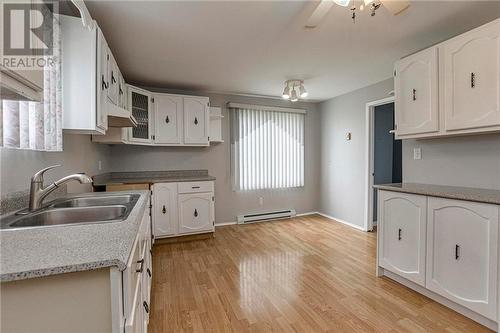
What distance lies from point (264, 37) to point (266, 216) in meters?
3.02

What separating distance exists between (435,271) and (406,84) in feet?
5.42

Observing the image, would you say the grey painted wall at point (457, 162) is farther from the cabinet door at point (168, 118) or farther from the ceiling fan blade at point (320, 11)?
the cabinet door at point (168, 118)

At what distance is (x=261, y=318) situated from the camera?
1.74 metres

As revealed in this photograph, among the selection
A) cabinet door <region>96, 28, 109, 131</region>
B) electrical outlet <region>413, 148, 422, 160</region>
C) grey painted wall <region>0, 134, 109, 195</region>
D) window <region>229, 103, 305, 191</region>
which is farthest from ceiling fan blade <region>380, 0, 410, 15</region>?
window <region>229, 103, 305, 191</region>

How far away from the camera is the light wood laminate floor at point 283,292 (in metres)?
1.67

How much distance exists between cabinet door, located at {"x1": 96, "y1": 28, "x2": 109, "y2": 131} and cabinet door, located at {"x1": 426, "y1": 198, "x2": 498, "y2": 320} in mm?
2503

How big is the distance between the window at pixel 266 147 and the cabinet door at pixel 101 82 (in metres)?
2.40

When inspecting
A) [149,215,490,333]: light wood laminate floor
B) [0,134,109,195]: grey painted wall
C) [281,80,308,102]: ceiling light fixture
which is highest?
[281,80,308,102]: ceiling light fixture

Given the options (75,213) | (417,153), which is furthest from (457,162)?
(75,213)

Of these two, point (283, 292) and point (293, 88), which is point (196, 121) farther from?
point (283, 292)

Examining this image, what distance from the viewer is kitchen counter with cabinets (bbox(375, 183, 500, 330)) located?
1565 millimetres

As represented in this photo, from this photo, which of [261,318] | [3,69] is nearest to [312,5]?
[3,69]

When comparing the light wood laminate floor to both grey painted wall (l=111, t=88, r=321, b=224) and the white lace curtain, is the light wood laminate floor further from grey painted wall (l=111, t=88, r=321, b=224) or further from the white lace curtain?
the white lace curtain

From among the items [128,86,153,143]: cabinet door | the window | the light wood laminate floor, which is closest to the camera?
the light wood laminate floor
